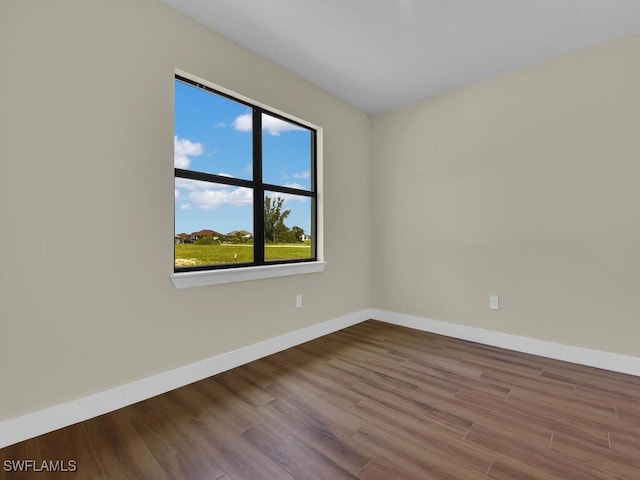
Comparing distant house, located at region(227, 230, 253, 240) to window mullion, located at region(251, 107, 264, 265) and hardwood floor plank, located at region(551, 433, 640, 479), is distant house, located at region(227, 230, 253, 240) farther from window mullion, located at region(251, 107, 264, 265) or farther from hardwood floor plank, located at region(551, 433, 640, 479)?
hardwood floor plank, located at region(551, 433, 640, 479)

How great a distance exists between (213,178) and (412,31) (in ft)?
5.98

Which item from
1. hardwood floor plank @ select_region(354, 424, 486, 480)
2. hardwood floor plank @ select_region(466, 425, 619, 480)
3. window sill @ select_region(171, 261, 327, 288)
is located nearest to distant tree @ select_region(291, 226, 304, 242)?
window sill @ select_region(171, 261, 327, 288)

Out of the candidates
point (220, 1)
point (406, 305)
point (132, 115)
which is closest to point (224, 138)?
point (132, 115)

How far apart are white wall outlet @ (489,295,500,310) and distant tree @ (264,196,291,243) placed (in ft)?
6.68

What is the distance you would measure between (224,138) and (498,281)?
2723 mm

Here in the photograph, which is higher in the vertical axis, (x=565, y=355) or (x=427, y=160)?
(x=427, y=160)

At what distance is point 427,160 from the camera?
3232mm

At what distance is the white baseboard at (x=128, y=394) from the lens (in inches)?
57.7

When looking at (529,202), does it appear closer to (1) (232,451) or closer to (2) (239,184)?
(2) (239,184)

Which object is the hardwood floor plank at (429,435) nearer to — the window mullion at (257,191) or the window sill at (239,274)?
the window sill at (239,274)

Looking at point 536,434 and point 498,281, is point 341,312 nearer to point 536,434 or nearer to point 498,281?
point 498,281

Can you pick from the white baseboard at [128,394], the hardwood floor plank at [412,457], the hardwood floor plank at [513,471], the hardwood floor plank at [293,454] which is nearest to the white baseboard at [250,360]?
the white baseboard at [128,394]

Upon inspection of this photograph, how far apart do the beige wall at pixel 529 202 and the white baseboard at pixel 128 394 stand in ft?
5.68

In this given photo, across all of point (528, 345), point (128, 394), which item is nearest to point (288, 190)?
point (128, 394)
